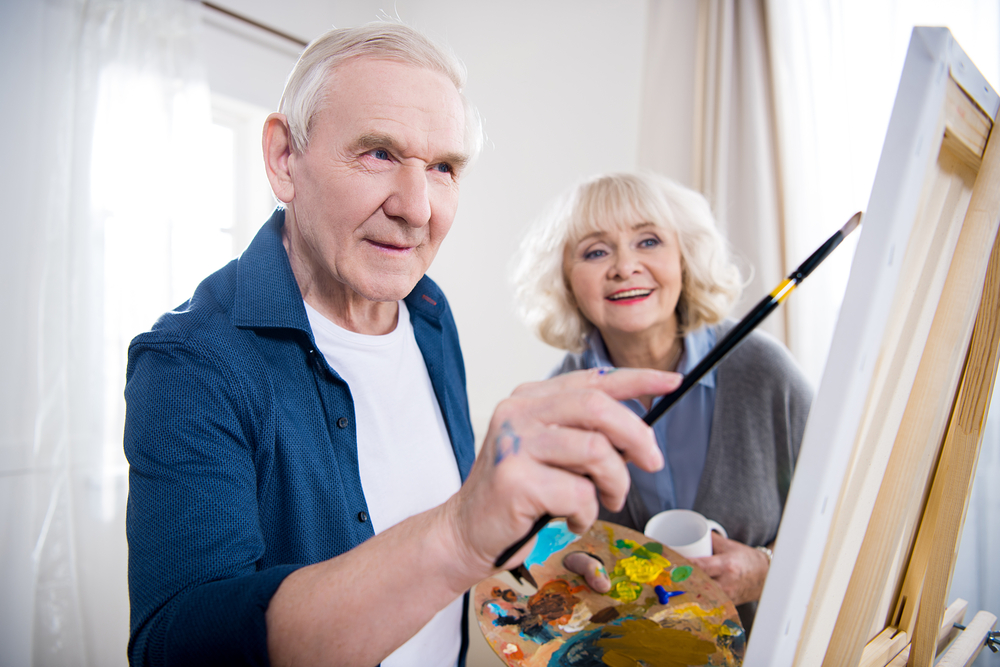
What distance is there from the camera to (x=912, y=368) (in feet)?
1.70

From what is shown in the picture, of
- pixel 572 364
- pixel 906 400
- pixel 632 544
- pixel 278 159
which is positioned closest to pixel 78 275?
pixel 278 159

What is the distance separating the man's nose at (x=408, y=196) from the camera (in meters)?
Result: 0.76

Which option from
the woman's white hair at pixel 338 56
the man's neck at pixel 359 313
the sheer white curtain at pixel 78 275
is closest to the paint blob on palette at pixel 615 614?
the man's neck at pixel 359 313

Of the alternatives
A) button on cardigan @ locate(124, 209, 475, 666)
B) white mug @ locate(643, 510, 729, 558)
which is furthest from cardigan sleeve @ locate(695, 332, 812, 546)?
button on cardigan @ locate(124, 209, 475, 666)

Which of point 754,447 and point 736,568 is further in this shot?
point 754,447

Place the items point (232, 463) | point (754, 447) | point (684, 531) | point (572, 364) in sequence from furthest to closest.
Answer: point (572, 364) → point (754, 447) → point (684, 531) → point (232, 463)

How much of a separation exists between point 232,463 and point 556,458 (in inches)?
15.2

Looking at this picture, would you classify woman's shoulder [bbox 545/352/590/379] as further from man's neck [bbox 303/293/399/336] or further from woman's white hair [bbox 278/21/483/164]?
woman's white hair [bbox 278/21/483/164]

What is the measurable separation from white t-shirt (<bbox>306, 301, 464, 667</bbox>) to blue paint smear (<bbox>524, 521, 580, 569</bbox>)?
0.55ft

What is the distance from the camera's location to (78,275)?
1598 mm

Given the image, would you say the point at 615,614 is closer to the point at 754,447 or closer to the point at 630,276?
the point at 754,447

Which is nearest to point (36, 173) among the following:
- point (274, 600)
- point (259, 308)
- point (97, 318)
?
point (97, 318)

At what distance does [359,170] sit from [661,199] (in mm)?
861

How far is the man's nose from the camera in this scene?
0.76m
